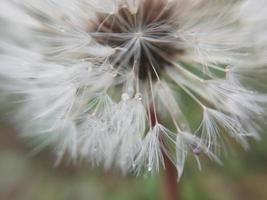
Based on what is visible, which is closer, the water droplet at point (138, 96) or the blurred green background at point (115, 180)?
the water droplet at point (138, 96)

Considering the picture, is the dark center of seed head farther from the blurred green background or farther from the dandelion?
the blurred green background

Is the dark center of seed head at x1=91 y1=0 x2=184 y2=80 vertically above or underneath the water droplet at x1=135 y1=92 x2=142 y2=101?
above

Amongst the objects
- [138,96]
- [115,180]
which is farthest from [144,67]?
[115,180]

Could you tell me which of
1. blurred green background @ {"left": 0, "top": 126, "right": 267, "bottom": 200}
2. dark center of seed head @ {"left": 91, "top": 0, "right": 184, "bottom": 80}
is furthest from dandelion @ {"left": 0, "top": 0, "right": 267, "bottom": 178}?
blurred green background @ {"left": 0, "top": 126, "right": 267, "bottom": 200}

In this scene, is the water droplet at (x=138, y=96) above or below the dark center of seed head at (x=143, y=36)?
below

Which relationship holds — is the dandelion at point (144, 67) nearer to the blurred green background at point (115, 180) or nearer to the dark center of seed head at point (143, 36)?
the dark center of seed head at point (143, 36)

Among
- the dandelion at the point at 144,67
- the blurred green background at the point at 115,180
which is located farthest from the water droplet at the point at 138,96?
the blurred green background at the point at 115,180

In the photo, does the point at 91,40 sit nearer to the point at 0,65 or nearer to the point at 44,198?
the point at 0,65
